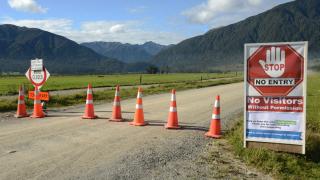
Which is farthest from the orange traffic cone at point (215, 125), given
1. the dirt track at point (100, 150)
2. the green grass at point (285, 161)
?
the green grass at point (285, 161)

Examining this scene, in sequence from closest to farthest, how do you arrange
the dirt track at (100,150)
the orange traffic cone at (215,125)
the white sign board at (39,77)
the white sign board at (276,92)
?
1. the dirt track at (100,150)
2. the white sign board at (276,92)
3. the orange traffic cone at (215,125)
4. the white sign board at (39,77)

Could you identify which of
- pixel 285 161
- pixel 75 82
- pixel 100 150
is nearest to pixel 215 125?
pixel 285 161

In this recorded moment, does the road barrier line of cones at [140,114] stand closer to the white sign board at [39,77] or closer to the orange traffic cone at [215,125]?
the orange traffic cone at [215,125]

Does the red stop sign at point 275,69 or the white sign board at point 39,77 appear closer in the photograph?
the red stop sign at point 275,69

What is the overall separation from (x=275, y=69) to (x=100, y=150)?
3.45 meters

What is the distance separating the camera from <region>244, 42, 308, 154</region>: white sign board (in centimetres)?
793

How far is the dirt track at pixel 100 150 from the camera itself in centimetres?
691

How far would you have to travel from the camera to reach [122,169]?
279 inches

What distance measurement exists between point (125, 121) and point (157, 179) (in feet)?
19.7

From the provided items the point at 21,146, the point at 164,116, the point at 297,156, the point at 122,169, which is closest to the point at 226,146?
the point at 297,156

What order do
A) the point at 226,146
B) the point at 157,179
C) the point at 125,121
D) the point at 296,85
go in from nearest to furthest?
1. the point at 157,179
2. the point at 296,85
3. the point at 226,146
4. the point at 125,121

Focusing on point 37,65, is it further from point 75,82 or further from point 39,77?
point 75,82

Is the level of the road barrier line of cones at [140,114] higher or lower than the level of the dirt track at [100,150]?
higher

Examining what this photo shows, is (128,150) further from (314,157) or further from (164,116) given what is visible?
(164,116)
